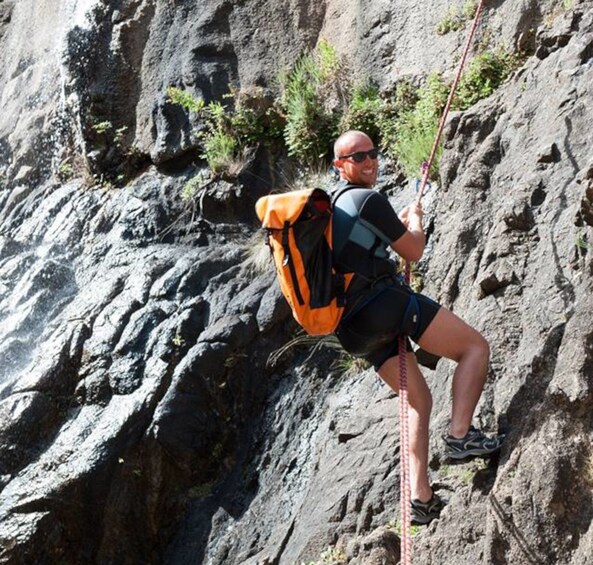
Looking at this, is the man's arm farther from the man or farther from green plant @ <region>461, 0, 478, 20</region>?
green plant @ <region>461, 0, 478, 20</region>

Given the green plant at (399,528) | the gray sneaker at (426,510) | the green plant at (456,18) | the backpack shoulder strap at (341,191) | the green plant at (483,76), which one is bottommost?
the green plant at (399,528)

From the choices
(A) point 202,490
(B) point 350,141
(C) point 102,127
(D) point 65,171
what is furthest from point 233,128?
(B) point 350,141

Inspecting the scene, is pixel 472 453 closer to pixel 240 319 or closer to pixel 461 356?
pixel 461 356

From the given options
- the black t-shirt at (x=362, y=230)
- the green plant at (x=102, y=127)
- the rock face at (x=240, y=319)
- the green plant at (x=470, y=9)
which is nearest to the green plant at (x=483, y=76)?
the rock face at (x=240, y=319)

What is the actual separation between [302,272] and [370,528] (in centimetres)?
200

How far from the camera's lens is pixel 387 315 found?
230 inches

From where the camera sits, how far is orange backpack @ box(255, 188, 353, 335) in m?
5.66

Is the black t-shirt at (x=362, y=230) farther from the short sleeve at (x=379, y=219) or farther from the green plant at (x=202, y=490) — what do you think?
the green plant at (x=202, y=490)

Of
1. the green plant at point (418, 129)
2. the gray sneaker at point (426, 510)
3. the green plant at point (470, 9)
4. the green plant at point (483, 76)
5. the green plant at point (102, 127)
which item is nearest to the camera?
the gray sneaker at point (426, 510)

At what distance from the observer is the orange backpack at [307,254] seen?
5.66 metres

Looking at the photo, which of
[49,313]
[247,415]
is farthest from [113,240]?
[247,415]

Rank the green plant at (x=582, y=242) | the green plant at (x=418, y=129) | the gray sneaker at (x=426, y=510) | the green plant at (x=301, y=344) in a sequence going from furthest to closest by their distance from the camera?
the green plant at (x=418, y=129) < the green plant at (x=301, y=344) < the green plant at (x=582, y=242) < the gray sneaker at (x=426, y=510)

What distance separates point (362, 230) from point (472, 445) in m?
1.35

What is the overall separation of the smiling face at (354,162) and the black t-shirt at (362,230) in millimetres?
150
